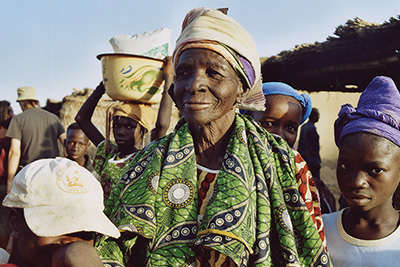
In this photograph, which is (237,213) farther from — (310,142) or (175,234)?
(310,142)

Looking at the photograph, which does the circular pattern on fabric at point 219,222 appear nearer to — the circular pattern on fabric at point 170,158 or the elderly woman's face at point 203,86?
the circular pattern on fabric at point 170,158

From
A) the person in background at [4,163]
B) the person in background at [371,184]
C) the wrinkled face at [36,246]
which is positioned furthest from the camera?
the person in background at [4,163]

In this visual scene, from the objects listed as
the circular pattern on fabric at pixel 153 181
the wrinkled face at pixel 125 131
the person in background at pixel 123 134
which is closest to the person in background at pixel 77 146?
the person in background at pixel 123 134

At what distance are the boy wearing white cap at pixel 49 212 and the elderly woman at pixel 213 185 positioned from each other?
0.20 meters

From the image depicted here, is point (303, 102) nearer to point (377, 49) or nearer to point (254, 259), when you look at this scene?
Result: point (254, 259)

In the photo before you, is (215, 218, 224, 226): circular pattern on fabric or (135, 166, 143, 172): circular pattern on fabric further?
(135, 166, 143, 172): circular pattern on fabric

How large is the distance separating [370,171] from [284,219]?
2.03 feet

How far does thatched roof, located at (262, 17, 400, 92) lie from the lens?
5793 millimetres

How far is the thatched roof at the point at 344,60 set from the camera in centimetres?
579

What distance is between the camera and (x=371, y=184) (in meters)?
2.06

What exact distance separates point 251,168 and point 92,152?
679cm

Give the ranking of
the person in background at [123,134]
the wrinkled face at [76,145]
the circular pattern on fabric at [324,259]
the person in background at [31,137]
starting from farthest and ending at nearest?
the person in background at [31,137] → the wrinkled face at [76,145] → the person in background at [123,134] → the circular pattern on fabric at [324,259]

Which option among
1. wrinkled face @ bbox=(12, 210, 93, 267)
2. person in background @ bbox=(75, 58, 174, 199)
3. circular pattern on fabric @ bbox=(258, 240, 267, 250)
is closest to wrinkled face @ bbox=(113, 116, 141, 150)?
person in background @ bbox=(75, 58, 174, 199)

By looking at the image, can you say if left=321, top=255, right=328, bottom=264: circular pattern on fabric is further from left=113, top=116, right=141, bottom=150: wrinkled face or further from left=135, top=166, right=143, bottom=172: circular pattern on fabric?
left=113, top=116, right=141, bottom=150: wrinkled face
